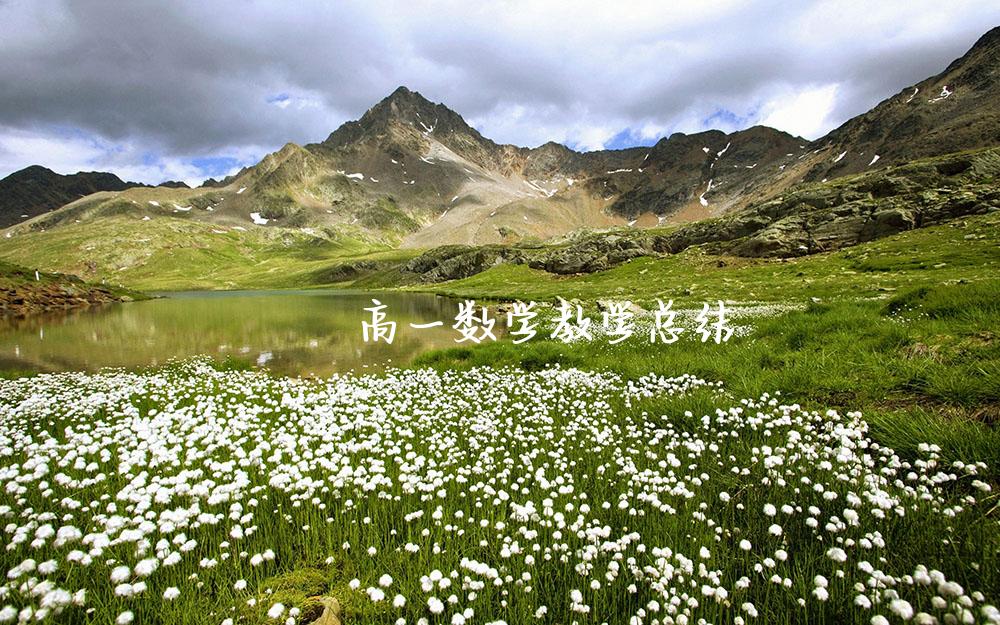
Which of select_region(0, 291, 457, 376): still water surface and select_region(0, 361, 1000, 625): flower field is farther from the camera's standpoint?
select_region(0, 291, 457, 376): still water surface

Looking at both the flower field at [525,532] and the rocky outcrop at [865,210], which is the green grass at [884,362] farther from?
the rocky outcrop at [865,210]

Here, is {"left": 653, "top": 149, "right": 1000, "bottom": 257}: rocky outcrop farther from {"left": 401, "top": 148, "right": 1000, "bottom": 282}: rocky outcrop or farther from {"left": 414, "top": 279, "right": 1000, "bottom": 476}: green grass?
{"left": 414, "top": 279, "right": 1000, "bottom": 476}: green grass

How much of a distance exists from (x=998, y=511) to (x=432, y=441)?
23.2 ft

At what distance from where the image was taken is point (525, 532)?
14.4ft

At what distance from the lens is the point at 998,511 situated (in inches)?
173

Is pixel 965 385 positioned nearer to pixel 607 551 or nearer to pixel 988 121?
pixel 607 551

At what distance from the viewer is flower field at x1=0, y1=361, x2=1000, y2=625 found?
3.55 metres

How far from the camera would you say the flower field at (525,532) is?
355 cm

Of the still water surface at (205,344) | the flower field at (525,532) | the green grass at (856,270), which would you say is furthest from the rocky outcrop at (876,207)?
the flower field at (525,532)

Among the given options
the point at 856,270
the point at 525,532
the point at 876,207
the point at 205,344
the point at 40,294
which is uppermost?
the point at 876,207

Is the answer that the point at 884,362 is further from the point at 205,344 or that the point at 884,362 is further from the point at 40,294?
the point at 40,294

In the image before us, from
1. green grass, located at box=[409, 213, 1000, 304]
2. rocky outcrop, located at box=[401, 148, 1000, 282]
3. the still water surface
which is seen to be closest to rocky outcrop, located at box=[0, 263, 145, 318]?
the still water surface

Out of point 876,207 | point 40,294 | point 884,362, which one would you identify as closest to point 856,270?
point 876,207

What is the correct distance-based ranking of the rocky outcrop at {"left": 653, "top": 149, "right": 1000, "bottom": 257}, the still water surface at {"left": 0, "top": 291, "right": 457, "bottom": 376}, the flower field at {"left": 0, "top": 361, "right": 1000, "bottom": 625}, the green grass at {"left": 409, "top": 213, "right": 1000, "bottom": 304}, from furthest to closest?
the rocky outcrop at {"left": 653, "top": 149, "right": 1000, "bottom": 257}, the green grass at {"left": 409, "top": 213, "right": 1000, "bottom": 304}, the still water surface at {"left": 0, "top": 291, "right": 457, "bottom": 376}, the flower field at {"left": 0, "top": 361, "right": 1000, "bottom": 625}
